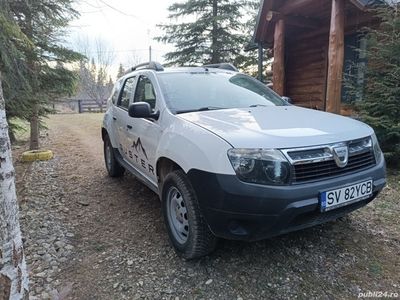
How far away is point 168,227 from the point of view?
305 cm

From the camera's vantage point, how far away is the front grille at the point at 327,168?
2.30 metres

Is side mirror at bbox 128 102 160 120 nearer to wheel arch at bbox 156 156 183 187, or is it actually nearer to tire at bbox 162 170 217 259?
wheel arch at bbox 156 156 183 187

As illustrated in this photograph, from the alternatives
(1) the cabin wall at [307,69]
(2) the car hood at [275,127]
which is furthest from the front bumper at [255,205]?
(1) the cabin wall at [307,69]

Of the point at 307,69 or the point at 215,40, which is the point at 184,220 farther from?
the point at 215,40

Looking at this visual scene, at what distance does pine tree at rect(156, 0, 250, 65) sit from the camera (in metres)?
15.2

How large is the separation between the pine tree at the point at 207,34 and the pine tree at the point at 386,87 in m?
10.2

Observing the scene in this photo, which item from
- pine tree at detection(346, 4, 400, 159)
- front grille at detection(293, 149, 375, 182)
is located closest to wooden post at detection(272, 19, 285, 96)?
pine tree at detection(346, 4, 400, 159)

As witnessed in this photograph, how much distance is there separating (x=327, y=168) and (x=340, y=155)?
0.16 meters

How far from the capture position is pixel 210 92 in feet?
11.9

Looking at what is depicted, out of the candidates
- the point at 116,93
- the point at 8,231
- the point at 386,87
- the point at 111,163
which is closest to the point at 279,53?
the point at 386,87

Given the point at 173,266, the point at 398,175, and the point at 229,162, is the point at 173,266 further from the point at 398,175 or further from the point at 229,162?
the point at 398,175

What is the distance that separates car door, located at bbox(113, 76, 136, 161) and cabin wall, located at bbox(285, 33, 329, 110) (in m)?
6.37

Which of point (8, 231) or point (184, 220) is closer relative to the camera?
point (8, 231)

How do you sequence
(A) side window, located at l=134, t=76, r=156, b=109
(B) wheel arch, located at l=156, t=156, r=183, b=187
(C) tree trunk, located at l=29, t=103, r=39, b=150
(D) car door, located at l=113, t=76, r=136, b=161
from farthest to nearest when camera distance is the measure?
(C) tree trunk, located at l=29, t=103, r=39, b=150, (D) car door, located at l=113, t=76, r=136, b=161, (A) side window, located at l=134, t=76, r=156, b=109, (B) wheel arch, located at l=156, t=156, r=183, b=187
